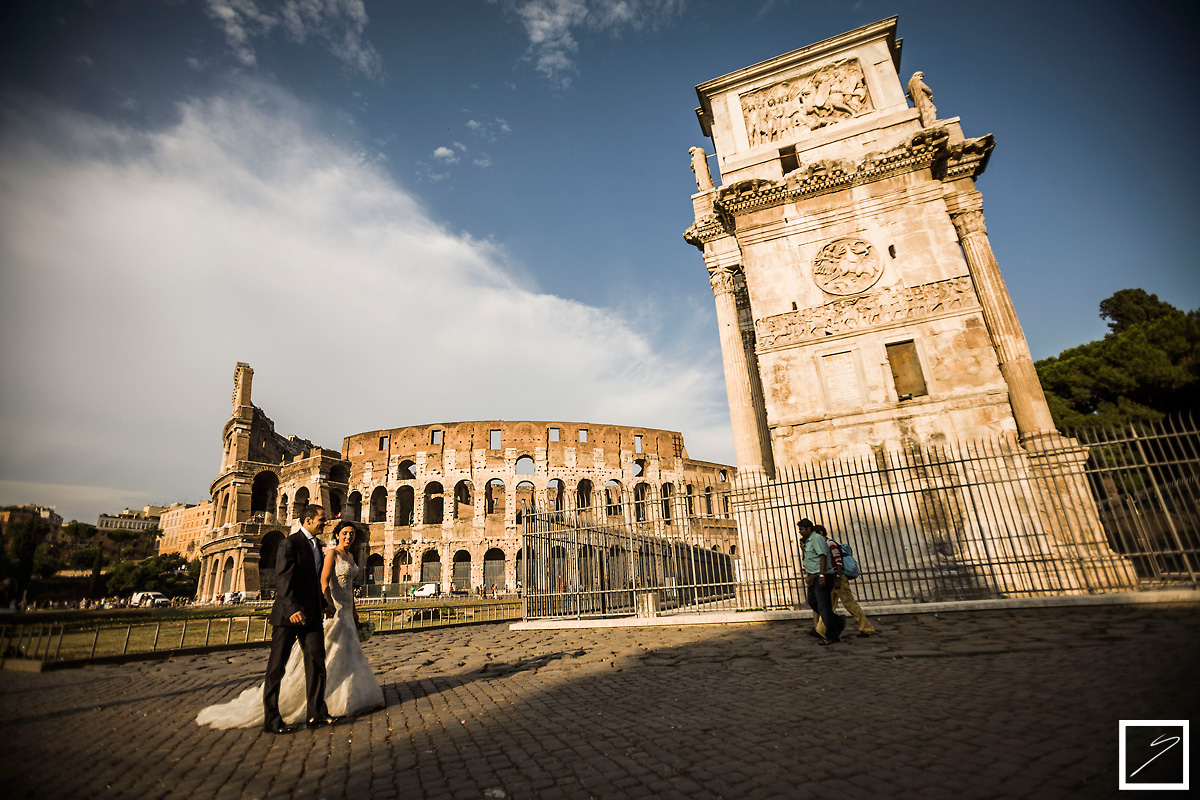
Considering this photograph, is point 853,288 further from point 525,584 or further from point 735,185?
point 525,584

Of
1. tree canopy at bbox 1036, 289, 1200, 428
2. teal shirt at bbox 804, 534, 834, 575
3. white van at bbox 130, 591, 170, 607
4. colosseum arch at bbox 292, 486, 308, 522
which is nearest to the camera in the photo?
teal shirt at bbox 804, 534, 834, 575

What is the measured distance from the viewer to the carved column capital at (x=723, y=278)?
12.6m

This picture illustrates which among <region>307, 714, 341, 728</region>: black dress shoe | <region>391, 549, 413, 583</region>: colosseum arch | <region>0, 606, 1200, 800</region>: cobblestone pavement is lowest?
<region>0, 606, 1200, 800</region>: cobblestone pavement

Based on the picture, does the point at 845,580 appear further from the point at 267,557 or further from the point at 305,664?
the point at 267,557

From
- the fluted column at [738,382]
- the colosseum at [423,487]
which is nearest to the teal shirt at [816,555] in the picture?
the fluted column at [738,382]

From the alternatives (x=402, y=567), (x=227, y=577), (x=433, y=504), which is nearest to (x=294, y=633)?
(x=402, y=567)

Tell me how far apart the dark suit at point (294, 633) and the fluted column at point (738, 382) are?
835 cm

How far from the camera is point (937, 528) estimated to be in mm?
8539

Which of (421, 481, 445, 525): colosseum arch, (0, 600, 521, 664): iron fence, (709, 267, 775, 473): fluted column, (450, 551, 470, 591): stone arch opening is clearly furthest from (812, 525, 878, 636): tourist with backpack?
(421, 481, 445, 525): colosseum arch

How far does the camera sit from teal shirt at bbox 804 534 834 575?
6090 millimetres

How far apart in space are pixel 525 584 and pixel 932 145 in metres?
12.0

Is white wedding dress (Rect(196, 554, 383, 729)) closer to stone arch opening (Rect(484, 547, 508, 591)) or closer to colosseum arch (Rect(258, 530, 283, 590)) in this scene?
stone arch opening (Rect(484, 547, 508, 591))

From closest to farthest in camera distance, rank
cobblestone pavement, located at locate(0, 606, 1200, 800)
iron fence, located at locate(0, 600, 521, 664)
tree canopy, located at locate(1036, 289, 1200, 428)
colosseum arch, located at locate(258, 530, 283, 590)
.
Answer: cobblestone pavement, located at locate(0, 606, 1200, 800)
iron fence, located at locate(0, 600, 521, 664)
tree canopy, located at locate(1036, 289, 1200, 428)
colosseum arch, located at locate(258, 530, 283, 590)

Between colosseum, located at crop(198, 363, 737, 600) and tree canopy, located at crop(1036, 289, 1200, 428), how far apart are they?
66.3ft
